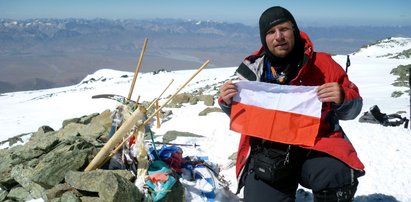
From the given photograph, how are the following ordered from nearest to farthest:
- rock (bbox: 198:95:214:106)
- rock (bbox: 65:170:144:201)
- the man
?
1. the man
2. rock (bbox: 65:170:144:201)
3. rock (bbox: 198:95:214:106)

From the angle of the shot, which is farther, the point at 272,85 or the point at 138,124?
the point at 138,124

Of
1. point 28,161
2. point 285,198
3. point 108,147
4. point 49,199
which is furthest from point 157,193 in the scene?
point 28,161

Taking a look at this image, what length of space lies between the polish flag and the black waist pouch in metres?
0.14

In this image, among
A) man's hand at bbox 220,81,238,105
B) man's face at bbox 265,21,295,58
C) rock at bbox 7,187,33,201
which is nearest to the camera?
man's face at bbox 265,21,295,58

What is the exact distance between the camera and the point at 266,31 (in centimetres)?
345

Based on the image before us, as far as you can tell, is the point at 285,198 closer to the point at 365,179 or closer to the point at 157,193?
the point at 157,193

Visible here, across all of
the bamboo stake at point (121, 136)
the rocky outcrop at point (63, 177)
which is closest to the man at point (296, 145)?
the bamboo stake at point (121, 136)

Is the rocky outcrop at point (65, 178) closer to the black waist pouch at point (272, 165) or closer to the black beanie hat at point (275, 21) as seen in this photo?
the black waist pouch at point (272, 165)

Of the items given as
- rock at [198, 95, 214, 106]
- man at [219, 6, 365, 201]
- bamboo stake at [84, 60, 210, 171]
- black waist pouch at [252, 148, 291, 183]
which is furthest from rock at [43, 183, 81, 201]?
rock at [198, 95, 214, 106]

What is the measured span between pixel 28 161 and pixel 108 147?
2.14 m

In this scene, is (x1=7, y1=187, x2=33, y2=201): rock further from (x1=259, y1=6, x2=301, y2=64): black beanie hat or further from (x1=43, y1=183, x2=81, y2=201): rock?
(x1=259, y1=6, x2=301, y2=64): black beanie hat

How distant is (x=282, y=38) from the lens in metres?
3.34

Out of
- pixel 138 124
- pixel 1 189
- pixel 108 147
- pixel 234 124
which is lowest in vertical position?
pixel 1 189

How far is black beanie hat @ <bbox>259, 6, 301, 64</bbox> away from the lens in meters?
3.35
